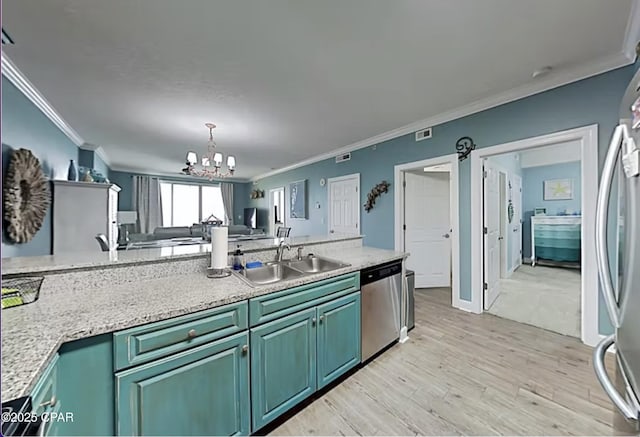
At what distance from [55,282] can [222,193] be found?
848 centimetres

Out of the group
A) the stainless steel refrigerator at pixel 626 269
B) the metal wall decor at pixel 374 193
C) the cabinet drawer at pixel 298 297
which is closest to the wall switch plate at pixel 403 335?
the cabinet drawer at pixel 298 297

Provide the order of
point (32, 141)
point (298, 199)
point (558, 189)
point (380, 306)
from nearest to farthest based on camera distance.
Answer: point (380, 306)
point (32, 141)
point (558, 189)
point (298, 199)

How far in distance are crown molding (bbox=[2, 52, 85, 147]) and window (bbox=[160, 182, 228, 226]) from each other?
4.60m

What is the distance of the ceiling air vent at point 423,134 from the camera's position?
395cm

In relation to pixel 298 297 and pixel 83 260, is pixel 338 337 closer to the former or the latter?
pixel 298 297

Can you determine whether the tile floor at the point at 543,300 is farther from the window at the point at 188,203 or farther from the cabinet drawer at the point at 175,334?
the window at the point at 188,203

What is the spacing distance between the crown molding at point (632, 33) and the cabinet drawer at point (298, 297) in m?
2.64

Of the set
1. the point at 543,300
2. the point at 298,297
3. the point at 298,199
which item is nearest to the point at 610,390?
the point at 298,297

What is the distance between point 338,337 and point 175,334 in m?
1.16

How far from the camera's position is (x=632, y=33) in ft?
6.93

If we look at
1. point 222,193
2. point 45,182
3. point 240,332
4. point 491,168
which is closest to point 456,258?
point 491,168

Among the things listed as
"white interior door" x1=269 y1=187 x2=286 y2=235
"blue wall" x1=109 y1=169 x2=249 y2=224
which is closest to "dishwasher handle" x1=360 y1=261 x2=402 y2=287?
"white interior door" x1=269 y1=187 x2=286 y2=235

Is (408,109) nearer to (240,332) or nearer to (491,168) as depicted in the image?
(491,168)

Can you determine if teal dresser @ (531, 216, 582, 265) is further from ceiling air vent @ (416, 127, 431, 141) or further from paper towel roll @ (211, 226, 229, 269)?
paper towel roll @ (211, 226, 229, 269)
